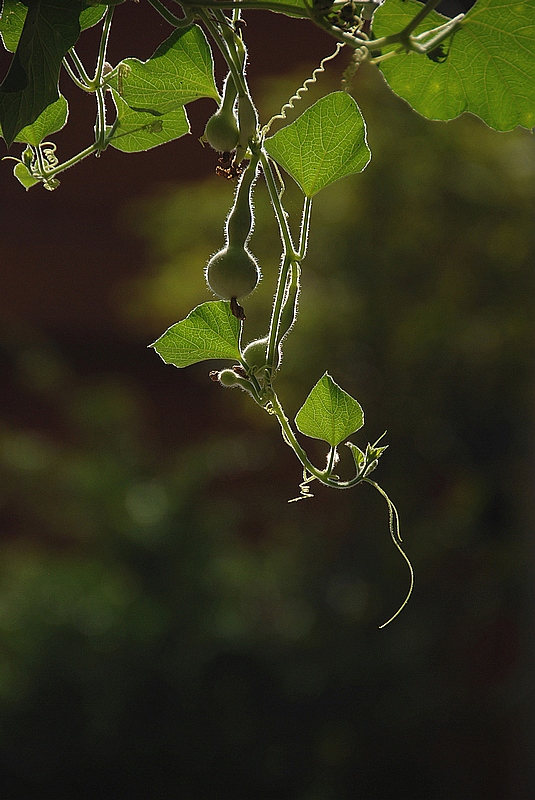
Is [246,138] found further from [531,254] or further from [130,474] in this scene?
[531,254]

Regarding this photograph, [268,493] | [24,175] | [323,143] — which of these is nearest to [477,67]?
[323,143]

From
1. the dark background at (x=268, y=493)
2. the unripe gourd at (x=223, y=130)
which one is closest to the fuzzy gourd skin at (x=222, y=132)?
the unripe gourd at (x=223, y=130)

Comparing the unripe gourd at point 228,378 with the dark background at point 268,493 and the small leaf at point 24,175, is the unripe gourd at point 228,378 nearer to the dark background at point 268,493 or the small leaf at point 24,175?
the small leaf at point 24,175

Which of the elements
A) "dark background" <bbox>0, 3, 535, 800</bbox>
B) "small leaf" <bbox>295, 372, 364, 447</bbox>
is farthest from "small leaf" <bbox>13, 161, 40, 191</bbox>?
"dark background" <bbox>0, 3, 535, 800</bbox>

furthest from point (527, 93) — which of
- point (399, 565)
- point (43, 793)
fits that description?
point (43, 793)

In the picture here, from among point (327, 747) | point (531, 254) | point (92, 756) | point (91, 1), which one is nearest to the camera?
point (91, 1)

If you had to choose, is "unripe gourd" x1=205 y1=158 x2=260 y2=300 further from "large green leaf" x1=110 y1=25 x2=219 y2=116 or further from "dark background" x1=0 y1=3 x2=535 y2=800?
"dark background" x1=0 y1=3 x2=535 y2=800

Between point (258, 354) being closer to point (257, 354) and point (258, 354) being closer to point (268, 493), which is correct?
point (257, 354)
